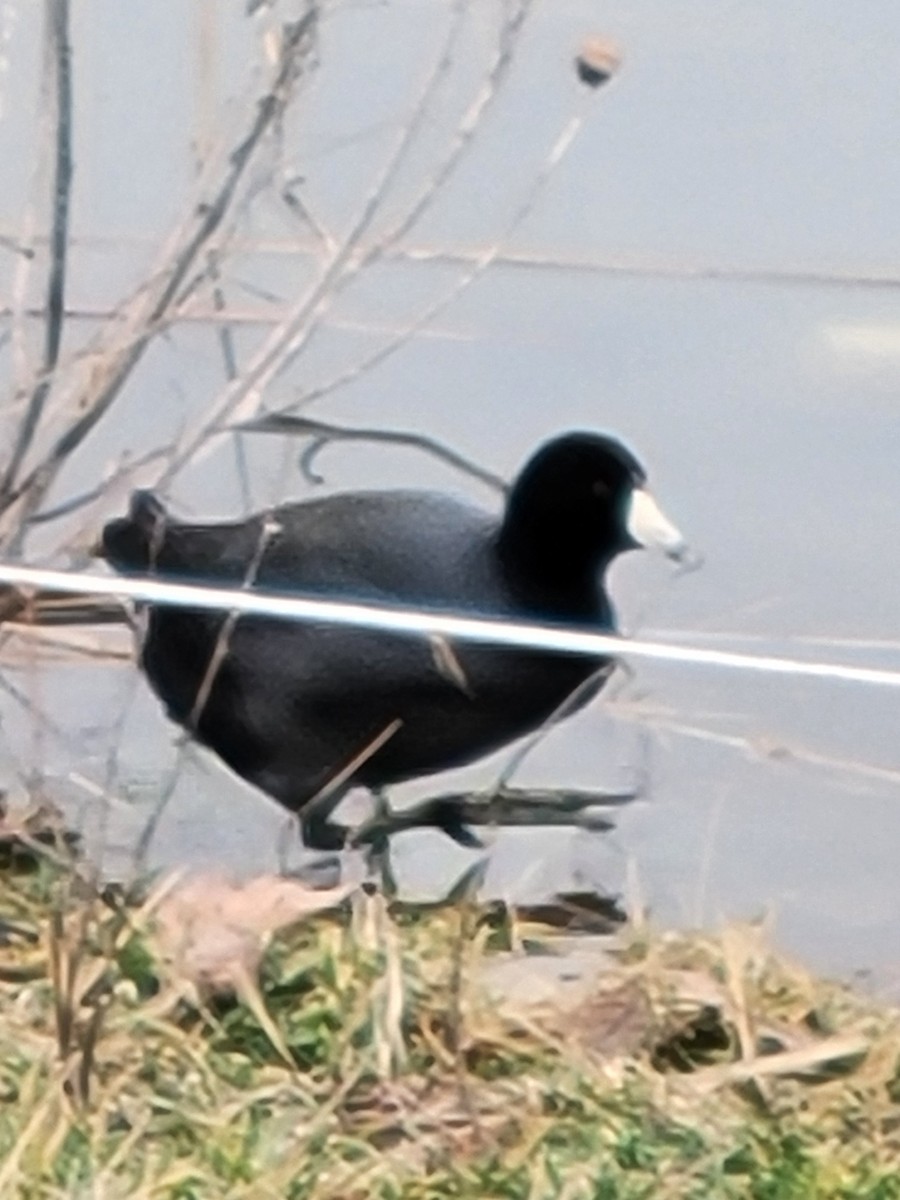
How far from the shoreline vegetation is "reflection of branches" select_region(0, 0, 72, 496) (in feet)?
1.16

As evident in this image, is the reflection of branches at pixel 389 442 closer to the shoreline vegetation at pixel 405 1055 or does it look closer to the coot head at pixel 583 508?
the coot head at pixel 583 508

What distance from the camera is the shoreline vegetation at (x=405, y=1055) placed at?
1.89 metres

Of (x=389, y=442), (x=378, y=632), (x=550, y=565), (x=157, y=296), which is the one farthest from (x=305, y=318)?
(x=389, y=442)

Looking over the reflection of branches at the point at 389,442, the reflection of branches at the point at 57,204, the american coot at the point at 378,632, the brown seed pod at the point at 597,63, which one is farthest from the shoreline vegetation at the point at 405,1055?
the brown seed pod at the point at 597,63

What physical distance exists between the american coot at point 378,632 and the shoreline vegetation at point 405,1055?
240mm

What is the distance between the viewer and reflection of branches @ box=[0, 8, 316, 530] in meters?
2.21

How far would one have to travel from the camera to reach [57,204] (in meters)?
2.26

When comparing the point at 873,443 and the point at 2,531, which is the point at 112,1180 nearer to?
the point at 2,531

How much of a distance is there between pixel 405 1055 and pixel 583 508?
0.74 m

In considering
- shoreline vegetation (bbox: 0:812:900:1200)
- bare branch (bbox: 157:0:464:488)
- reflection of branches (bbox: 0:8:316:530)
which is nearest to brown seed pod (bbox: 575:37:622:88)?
bare branch (bbox: 157:0:464:488)

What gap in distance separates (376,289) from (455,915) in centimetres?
87

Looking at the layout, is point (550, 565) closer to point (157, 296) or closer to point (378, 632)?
point (378, 632)

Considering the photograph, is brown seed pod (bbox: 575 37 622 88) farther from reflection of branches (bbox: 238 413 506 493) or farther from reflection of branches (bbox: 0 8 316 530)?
reflection of branches (bbox: 238 413 506 493)

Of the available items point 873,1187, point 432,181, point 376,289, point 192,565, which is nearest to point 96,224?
point 376,289
